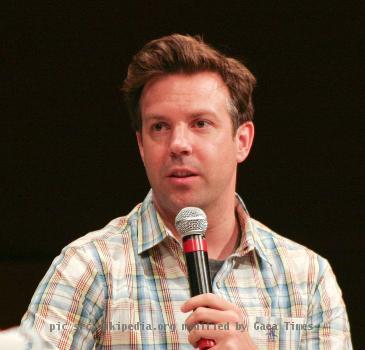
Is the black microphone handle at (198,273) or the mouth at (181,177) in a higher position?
the mouth at (181,177)

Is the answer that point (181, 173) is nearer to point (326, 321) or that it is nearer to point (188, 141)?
point (188, 141)

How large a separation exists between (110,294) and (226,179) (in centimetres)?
42

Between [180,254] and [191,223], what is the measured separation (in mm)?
452

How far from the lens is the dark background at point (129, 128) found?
7.75 ft

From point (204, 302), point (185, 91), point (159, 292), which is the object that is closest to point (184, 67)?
point (185, 91)

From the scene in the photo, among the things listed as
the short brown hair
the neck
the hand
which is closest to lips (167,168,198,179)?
the neck

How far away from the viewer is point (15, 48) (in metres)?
2.36

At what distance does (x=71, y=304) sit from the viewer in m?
1.63

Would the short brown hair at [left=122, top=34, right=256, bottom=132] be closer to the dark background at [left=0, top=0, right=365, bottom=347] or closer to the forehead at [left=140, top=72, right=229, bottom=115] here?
the forehead at [left=140, top=72, right=229, bottom=115]

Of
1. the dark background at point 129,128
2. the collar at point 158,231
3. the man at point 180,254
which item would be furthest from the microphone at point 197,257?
the dark background at point 129,128

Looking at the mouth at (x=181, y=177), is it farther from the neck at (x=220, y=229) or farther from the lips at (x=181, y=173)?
the neck at (x=220, y=229)

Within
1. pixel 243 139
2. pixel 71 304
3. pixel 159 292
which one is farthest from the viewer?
pixel 243 139

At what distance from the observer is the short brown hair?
73.2 inches

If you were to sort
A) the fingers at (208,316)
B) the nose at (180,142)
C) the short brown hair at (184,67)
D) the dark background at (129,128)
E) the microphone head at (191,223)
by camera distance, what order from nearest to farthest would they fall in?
the fingers at (208,316) → the microphone head at (191,223) → the nose at (180,142) → the short brown hair at (184,67) → the dark background at (129,128)
